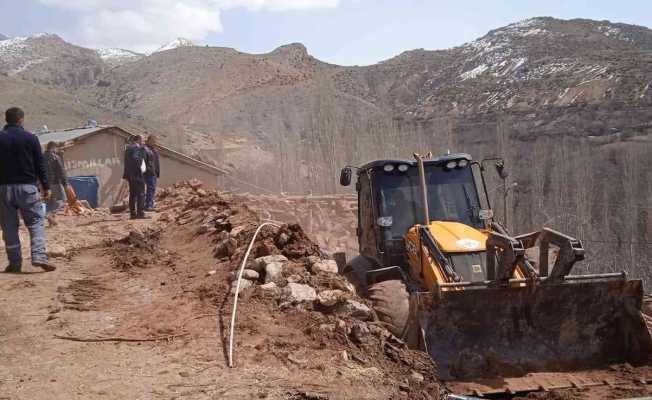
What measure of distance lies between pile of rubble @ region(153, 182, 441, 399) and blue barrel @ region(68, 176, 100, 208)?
10.6 meters

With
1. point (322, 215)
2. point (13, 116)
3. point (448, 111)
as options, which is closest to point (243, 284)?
point (13, 116)

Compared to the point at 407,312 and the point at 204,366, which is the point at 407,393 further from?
the point at 407,312

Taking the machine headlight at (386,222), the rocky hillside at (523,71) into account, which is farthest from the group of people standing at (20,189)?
the rocky hillside at (523,71)

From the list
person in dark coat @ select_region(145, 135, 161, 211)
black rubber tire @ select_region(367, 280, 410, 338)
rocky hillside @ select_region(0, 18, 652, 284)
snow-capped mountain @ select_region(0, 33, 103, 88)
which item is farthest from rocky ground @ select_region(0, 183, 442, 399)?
snow-capped mountain @ select_region(0, 33, 103, 88)

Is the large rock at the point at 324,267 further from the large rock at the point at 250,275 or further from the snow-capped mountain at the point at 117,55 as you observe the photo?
the snow-capped mountain at the point at 117,55

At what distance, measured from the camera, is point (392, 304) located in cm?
713

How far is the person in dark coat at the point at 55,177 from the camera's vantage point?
13617mm

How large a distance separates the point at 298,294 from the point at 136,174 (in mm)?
7932

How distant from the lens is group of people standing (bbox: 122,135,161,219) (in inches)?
520

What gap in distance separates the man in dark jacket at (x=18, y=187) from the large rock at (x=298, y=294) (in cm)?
334

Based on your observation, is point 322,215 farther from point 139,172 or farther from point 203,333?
point 203,333

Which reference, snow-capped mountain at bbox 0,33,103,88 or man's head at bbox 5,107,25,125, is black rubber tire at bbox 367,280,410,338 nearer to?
man's head at bbox 5,107,25,125

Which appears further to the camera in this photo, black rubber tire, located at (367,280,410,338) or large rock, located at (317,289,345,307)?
black rubber tire, located at (367,280,410,338)

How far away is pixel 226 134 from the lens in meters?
52.5
